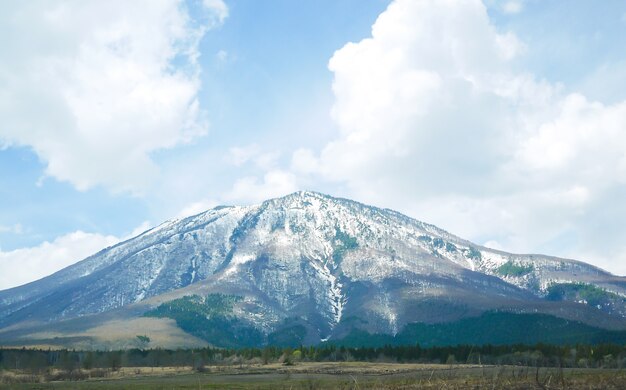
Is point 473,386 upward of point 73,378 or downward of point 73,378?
upward

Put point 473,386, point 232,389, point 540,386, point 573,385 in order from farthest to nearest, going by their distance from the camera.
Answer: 1. point 232,389
2. point 473,386
3. point 573,385
4. point 540,386

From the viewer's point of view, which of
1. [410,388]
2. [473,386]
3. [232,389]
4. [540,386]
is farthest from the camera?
[232,389]

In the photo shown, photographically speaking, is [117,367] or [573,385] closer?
[573,385]

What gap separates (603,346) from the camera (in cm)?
18875

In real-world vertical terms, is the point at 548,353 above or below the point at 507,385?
below

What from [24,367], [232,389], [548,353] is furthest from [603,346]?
[24,367]

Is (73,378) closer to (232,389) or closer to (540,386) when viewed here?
(232,389)

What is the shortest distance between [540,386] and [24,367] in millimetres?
206444

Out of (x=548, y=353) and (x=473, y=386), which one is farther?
(x=548, y=353)

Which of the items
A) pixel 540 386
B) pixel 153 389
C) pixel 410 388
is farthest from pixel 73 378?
pixel 540 386

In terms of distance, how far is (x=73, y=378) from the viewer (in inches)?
5812

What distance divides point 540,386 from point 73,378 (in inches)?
5637

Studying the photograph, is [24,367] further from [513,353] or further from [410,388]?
[410,388]

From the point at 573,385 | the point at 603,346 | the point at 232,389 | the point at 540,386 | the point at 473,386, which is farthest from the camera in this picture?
the point at 603,346
